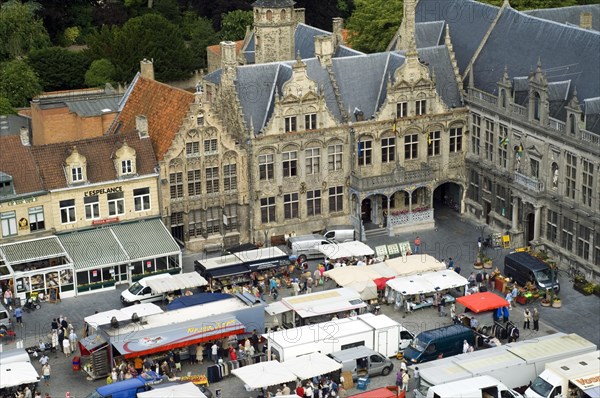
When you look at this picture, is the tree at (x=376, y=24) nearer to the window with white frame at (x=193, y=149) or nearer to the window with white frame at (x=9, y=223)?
the window with white frame at (x=193, y=149)

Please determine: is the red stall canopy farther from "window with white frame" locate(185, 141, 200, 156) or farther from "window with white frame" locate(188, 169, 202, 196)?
"window with white frame" locate(185, 141, 200, 156)

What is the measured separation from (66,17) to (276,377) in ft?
259

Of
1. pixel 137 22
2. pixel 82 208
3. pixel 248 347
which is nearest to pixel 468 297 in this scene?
pixel 248 347

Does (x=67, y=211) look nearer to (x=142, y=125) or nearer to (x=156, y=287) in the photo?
(x=142, y=125)

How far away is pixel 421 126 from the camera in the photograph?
3442 inches

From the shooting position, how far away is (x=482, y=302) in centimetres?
7231

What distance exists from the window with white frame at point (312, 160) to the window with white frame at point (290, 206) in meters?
1.91

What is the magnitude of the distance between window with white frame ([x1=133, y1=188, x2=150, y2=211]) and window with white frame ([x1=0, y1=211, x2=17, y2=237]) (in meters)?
7.69

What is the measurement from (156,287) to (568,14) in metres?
38.5

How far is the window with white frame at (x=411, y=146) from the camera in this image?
87625 millimetres

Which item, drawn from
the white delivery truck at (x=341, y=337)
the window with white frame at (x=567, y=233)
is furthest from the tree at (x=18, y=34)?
the white delivery truck at (x=341, y=337)

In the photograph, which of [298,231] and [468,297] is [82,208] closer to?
[298,231]

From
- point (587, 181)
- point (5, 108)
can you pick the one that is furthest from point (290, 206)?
point (5, 108)

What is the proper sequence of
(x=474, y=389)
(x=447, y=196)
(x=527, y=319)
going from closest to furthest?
(x=474, y=389) → (x=527, y=319) → (x=447, y=196)
